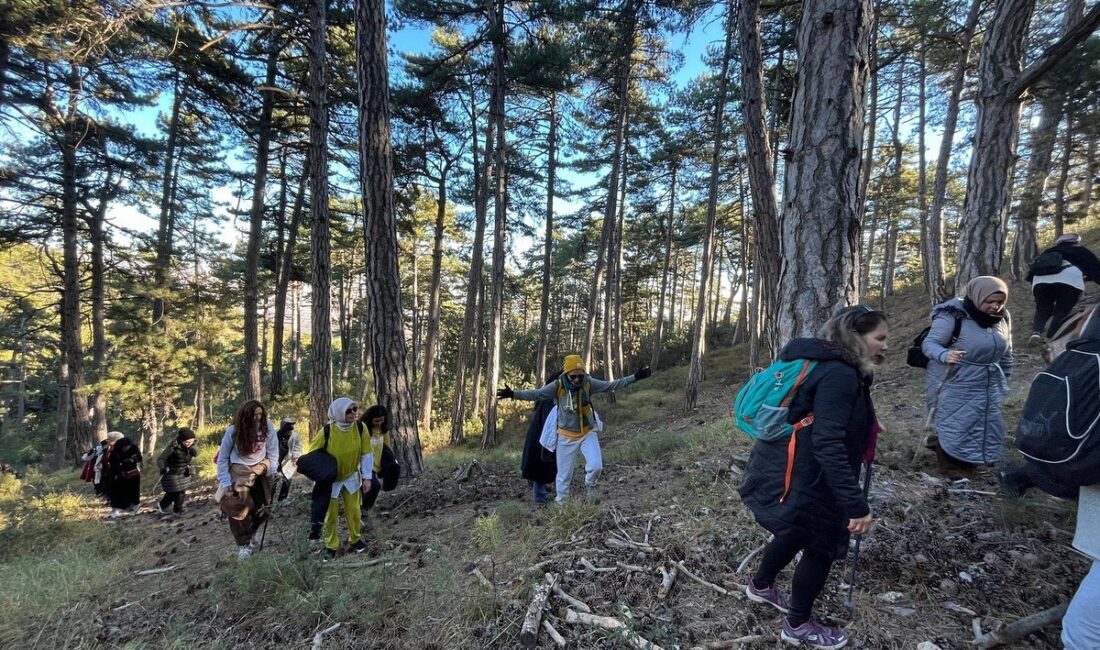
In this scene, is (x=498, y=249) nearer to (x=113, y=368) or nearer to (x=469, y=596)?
(x=469, y=596)

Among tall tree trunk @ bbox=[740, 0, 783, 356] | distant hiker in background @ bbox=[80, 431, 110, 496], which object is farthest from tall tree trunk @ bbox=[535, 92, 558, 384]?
distant hiker in background @ bbox=[80, 431, 110, 496]

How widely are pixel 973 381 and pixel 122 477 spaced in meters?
12.3

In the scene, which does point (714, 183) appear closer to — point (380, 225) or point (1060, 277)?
point (1060, 277)

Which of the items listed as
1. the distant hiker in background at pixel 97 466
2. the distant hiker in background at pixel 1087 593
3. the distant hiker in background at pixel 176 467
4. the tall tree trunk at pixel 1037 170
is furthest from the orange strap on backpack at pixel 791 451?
the distant hiker in background at pixel 97 466

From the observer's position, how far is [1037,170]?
13.2 metres

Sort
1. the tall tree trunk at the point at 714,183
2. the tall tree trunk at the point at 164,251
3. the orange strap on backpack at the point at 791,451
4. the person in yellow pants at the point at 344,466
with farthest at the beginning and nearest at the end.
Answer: the tall tree trunk at the point at 164,251, the tall tree trunk at the point at 714,183, the person in yellow pants at the point at 344,466, the orange strap on backpack at the point at 791,451

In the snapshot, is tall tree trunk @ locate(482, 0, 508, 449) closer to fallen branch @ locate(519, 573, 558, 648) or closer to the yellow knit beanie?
the yellow knit beanie

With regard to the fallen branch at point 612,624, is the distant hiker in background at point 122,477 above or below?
below

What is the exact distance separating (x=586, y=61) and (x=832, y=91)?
11.4 meters

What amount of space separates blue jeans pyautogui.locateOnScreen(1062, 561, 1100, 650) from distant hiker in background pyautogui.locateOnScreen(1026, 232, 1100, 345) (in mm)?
3118

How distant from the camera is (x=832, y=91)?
302cm

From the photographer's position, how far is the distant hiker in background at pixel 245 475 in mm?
4520

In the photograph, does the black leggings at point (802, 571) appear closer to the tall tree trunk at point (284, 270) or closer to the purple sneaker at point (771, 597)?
the purple sneaker at point (771, 597)

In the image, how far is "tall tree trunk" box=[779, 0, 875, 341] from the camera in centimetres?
301
